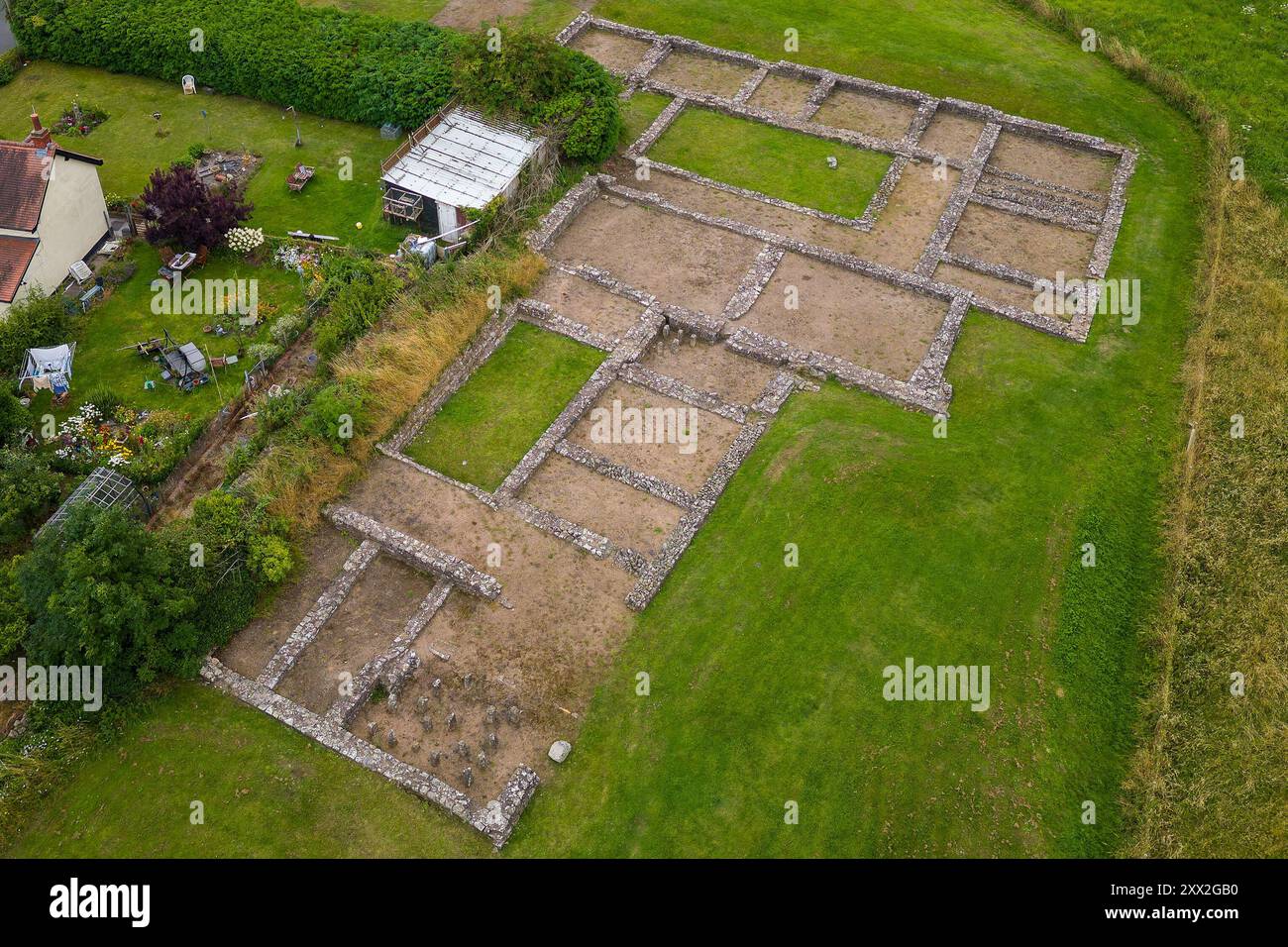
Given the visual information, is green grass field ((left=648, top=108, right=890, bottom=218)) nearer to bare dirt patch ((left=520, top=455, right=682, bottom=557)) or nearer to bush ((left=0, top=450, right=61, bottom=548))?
bare dirt patch ((left=520, top=455, right=682, bottom=557))

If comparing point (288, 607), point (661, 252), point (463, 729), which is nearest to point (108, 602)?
point (288, 607)

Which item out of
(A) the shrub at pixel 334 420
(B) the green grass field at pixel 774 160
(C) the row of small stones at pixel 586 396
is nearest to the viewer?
(A) the shrub at pixel 334 420

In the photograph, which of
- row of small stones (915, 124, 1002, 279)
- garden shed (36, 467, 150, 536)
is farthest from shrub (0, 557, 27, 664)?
row of small stones (915, 124, 1002, 279)

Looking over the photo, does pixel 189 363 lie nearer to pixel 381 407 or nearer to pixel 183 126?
pixel 381 407

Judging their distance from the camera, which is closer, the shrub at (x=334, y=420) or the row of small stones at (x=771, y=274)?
the shrub at (x=334, y=420)

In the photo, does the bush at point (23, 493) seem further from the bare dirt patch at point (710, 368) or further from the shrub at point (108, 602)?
the bare dirt patch at point (710, 368)

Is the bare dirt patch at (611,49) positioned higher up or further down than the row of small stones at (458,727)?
higher up

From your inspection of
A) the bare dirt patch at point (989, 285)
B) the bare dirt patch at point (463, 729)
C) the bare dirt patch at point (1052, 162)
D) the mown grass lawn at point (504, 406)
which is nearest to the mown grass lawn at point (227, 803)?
the bare dirt patch at point (463, 729)
